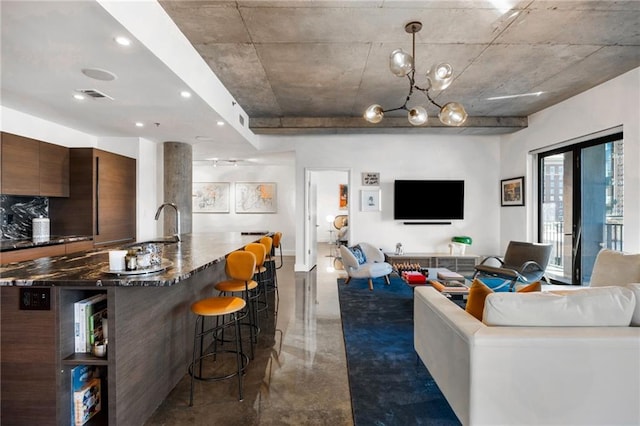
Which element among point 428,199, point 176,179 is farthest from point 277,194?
point 428,199

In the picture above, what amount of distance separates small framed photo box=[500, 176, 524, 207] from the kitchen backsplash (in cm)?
789

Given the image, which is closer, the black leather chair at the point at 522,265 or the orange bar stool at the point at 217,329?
the orange bar stool at the point at 217,329

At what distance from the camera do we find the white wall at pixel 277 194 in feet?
29.7

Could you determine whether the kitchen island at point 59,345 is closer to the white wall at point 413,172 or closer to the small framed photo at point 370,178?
the white wall at point 413,172

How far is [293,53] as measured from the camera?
3.32 meters

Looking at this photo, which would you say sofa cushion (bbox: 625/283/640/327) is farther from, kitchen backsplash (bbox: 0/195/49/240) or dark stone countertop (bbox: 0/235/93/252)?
kitchen backsplash (bbox: 0/195/49/240)

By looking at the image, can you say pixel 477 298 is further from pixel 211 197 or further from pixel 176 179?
pixel 211 197

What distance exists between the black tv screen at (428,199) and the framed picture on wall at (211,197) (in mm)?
5127

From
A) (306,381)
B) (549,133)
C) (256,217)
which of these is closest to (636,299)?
(306,381)

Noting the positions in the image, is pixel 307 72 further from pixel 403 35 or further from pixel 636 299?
pixel 636 299

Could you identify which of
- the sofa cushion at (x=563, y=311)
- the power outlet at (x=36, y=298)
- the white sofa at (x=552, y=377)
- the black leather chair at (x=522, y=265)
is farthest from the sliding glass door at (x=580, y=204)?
the power outlet at (x=36, y=298)

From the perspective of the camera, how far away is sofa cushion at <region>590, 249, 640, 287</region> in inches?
110

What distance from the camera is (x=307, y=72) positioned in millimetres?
3805

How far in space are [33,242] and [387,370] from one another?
13.9 feet
